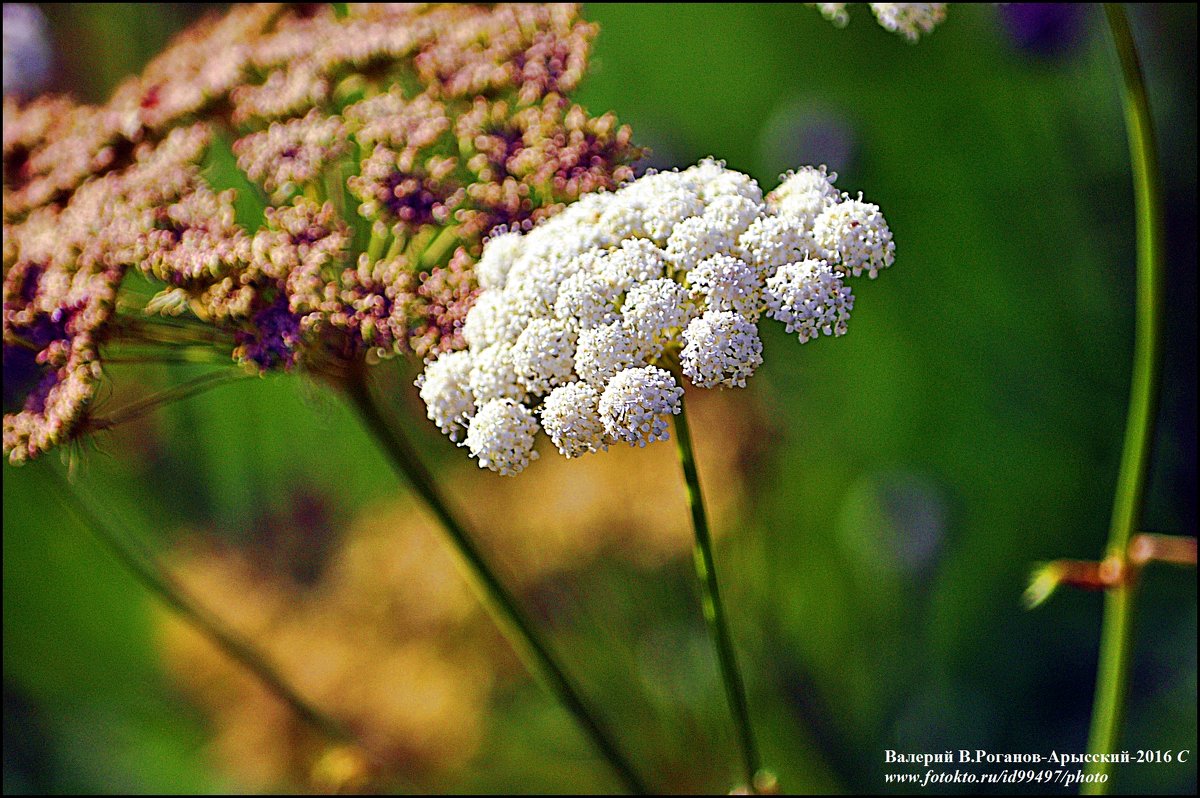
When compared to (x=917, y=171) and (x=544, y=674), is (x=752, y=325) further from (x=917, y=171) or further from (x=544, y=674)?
(x=917, y=171)

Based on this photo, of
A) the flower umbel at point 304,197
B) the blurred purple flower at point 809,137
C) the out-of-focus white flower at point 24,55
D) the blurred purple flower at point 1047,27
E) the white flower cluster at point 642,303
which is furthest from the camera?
the blurred purple flower at point 809,137

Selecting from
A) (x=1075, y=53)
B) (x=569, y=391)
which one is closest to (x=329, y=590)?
(x=569, y=391)

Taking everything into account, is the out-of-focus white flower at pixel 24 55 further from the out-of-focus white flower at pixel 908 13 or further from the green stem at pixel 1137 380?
the green stem at pixel 1137 380

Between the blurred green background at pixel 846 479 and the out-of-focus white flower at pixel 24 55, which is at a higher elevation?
the out-of-focus white flower at pixel 24 55

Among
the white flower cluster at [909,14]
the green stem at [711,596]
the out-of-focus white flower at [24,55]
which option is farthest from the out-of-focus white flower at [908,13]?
the out-of-focus white flower at [24,55]

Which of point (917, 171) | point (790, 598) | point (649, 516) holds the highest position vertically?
point (917, 171)

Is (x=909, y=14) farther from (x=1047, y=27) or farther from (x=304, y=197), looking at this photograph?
(x=1047, y=27)

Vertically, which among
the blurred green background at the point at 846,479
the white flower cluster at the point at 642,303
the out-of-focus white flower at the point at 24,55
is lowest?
the blurred green background at the point at 846,479
